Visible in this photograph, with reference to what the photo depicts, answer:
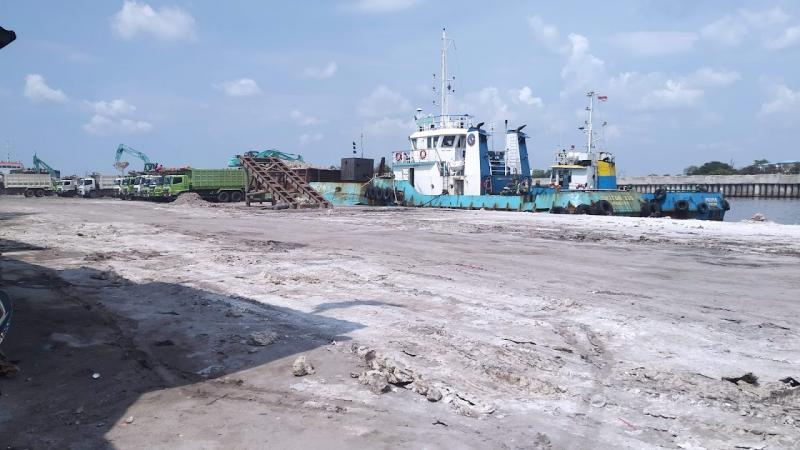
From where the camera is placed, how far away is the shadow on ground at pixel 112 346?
362cm

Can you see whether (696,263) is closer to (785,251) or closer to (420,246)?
(785,251)

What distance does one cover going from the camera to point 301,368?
14.3 feet

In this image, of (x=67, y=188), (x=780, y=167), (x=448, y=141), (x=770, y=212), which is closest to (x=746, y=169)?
(x=780, y=167)

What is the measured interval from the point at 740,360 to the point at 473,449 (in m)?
3.02

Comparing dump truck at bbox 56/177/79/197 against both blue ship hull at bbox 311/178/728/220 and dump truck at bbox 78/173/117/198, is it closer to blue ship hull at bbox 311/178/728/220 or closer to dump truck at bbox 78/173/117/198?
dump truck at bbox 78/173/117/198

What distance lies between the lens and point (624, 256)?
1105 centimetres

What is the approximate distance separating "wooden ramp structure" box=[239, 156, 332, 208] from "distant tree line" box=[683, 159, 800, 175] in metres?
60.0

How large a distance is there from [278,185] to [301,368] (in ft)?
85.1

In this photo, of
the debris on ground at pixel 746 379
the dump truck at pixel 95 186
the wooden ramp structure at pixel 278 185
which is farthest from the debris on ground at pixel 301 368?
the dump truck at pixel 95 186

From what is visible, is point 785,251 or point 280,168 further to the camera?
point 280,168

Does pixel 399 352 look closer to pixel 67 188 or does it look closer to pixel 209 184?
pixel 209 184

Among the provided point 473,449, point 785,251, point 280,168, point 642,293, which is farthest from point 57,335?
point 280,168

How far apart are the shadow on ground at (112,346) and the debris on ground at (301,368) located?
0.09 meters

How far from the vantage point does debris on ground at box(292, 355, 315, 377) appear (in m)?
4.35
